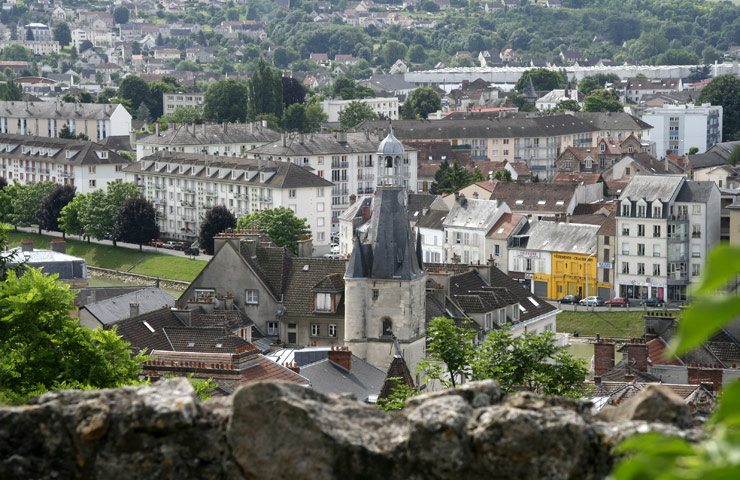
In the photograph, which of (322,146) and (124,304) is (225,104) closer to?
(322,146)

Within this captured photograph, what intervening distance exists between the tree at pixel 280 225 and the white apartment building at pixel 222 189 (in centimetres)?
931

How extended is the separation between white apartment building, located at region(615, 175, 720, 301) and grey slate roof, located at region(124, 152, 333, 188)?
30.9 metres

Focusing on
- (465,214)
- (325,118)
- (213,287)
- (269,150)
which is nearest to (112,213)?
(269,150)

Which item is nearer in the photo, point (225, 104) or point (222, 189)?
point (222, 189)

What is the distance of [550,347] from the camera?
30.7 meters

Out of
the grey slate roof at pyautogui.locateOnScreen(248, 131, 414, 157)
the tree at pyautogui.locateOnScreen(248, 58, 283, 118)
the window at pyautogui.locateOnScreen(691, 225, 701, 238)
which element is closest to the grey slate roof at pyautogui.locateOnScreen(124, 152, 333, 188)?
the grey slate roof at pyautogui.locateOnScreen(248, 131, 414, 157)

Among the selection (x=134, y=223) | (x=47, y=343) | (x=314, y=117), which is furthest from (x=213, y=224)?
(x=47, y=343)

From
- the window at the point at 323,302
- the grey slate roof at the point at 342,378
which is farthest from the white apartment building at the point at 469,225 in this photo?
the grey slate roof at the point at 342,378

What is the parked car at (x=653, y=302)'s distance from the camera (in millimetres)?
79037

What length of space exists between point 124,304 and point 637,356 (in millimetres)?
20130

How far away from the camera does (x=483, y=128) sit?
154 metres

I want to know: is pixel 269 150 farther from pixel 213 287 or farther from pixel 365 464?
pixel 365 464

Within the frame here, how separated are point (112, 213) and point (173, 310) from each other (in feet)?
201

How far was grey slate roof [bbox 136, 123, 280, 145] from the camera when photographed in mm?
133875
